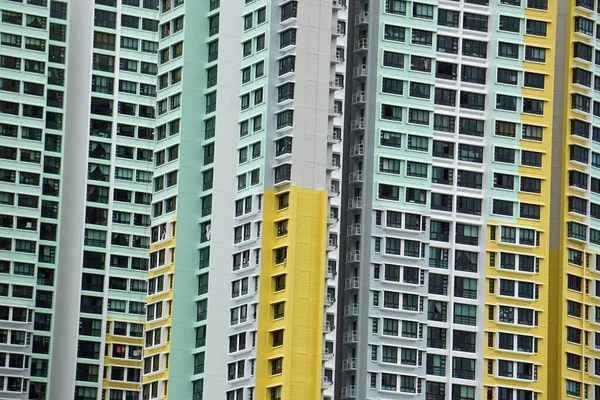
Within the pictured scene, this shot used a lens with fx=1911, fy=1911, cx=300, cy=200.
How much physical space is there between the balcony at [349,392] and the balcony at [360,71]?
23.5 m

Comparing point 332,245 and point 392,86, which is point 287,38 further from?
point 332,245

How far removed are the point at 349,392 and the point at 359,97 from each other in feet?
73.1

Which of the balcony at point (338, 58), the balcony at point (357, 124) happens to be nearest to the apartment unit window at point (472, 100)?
the balcony at point (357, 124)

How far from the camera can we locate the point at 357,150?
14300 cm

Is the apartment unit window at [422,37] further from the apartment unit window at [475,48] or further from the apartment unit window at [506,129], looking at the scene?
the apartment unit window at [506,129]

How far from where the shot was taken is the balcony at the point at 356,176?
5605 inches

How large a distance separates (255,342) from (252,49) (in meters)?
21.0

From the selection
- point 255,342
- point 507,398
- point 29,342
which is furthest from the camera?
point 29,342

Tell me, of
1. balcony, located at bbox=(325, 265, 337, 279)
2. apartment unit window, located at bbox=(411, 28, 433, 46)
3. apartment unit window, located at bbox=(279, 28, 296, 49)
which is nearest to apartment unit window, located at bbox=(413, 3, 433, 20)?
apartment unit window, located at bbox=(411, 28, 433, 46)

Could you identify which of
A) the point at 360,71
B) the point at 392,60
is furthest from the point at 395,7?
the point at 360,71

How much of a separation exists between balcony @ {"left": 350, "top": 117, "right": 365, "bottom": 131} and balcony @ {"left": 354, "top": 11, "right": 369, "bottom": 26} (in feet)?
24.9

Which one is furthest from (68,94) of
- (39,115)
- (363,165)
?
(363,165)

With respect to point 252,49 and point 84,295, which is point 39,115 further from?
point 252,49

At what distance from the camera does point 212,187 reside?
133250 millimetres
